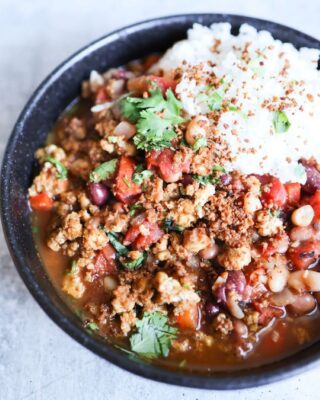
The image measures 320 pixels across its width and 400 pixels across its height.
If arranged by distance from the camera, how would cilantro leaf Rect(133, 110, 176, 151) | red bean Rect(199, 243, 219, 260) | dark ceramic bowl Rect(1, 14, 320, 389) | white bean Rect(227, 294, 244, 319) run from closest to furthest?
dark ceramic bowl Rect(1, 14, 320, 389)
white bean Rect(227, 294, 244, 319)
red bean Rect(199, 243, 219, 260)
cilantro leaf Rect(133, 110, 176, 151)

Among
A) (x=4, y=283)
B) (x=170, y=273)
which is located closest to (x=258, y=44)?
(x=170, y=273)

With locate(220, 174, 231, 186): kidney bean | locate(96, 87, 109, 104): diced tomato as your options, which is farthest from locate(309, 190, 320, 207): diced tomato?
locate(96, 87, 109, 104): diced tomato

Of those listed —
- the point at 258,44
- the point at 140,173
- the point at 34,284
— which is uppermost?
the point at 258,44

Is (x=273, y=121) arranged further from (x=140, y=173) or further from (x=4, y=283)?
(x=4, y=283)

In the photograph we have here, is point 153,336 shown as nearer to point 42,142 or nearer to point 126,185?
point 126,185

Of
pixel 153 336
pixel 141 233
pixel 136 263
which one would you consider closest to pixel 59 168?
pixel 141 233

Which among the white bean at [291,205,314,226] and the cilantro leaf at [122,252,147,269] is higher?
the white bean at [291,205,314,226]

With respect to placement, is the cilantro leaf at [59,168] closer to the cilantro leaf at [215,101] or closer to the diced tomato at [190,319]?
the cilantro leaf at [215,101]

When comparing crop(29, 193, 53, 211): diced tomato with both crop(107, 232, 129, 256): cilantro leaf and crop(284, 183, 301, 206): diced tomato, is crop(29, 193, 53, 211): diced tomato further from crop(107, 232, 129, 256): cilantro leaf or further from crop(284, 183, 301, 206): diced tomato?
crop(284, 183, 301, 206): diced tomato
